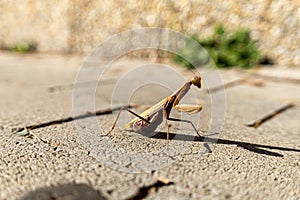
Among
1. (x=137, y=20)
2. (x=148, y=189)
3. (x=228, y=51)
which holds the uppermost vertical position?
(x=137, y=20)

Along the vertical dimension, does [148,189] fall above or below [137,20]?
below

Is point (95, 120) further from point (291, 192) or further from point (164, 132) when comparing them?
point (291, 192)

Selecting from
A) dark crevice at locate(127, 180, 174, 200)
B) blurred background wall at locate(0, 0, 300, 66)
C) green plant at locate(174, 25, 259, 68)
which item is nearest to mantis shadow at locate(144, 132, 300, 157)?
dark crevice at locate(127, 180, 174, 200)

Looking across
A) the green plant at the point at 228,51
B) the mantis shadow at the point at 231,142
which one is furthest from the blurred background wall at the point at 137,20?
the mantis shadow at the point at 231,142

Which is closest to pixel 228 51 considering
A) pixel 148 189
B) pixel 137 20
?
pixel 137 20

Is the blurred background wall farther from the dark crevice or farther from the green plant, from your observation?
the dark crevice

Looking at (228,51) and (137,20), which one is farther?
(137,20)

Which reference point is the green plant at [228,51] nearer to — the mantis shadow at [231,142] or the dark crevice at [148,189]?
the mantis shadow at [231,142]

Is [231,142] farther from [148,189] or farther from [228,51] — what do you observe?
[228,51]
